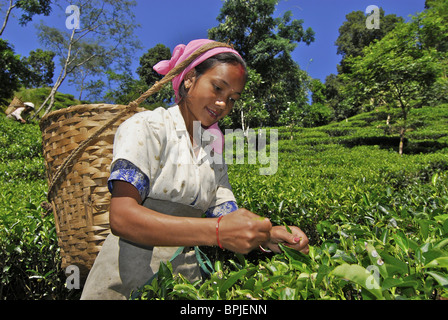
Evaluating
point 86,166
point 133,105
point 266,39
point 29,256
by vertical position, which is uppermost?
point 266,39

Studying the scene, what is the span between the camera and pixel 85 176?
137 centimetres

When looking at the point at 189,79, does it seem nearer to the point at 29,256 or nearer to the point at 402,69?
the point at 29,256

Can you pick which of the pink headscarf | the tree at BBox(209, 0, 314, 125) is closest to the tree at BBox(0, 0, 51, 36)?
the tree at BBox(209, 0, 314, 125)

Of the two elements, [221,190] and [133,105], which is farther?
[221,190]

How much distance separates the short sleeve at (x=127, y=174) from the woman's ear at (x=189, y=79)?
618mm

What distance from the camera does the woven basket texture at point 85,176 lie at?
54.1 inches

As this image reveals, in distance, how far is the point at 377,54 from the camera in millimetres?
15180

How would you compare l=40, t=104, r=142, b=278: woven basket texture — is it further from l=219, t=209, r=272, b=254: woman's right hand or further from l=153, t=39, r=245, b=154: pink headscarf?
l=219, t=209, r=272, b=254: woman's right hand

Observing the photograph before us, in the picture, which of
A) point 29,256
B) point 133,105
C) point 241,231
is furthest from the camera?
point 29,256

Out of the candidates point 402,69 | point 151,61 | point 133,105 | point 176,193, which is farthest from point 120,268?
point 151,61

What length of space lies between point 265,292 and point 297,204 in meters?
1.95

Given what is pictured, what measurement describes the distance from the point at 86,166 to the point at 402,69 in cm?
1668

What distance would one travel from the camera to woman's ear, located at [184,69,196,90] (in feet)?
4.99

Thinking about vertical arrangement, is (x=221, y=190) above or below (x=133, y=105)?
below
